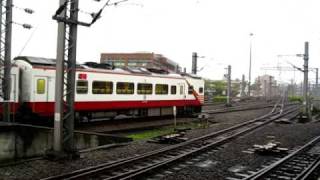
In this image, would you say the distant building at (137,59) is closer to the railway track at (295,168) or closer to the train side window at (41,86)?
the train side window at (41,86)

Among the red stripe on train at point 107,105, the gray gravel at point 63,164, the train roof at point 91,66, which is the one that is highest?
the train roof at point 91,66

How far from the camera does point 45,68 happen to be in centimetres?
1955

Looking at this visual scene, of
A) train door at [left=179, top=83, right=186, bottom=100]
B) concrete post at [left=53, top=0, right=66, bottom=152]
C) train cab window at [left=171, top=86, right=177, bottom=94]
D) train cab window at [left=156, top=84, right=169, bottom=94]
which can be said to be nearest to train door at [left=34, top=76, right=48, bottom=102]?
concrete post at [left=53, top=0, right=66, bottom=152]

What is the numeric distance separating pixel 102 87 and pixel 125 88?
208 cm

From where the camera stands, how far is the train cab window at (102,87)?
22.1m

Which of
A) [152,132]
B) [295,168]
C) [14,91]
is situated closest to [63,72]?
[14,91]

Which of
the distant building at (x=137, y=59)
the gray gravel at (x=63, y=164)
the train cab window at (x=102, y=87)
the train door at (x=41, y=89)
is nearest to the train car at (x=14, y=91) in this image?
the train door at (x=41, y=89)

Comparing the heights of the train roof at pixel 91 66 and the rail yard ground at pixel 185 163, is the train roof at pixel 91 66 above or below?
above

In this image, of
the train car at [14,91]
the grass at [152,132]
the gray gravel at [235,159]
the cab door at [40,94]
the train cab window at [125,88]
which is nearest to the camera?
the gray gravel at [235,159]

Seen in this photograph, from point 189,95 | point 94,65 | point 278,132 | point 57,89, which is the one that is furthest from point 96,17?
point 189,95

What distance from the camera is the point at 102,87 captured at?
2258 centimetres

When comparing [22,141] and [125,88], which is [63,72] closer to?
[22,141]

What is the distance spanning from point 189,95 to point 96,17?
18.6 metres

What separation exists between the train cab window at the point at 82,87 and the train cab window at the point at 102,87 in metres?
0.51
